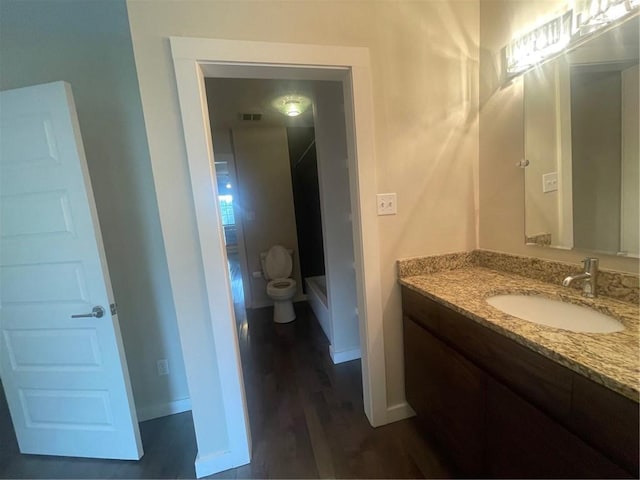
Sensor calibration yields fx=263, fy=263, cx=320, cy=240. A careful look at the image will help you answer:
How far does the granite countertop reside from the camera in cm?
64

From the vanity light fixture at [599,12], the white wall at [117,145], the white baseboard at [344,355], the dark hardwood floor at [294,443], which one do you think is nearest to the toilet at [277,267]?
the white baseboard at [344,355]

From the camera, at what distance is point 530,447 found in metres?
0.84

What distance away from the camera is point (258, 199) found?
3.73 m

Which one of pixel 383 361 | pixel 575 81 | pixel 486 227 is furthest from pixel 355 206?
pixel 575 81

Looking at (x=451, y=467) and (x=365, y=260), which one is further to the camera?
(x=365, y=260)

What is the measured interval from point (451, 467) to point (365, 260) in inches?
44.7

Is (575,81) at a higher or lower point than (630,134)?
higher

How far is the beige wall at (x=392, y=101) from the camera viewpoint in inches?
45.9

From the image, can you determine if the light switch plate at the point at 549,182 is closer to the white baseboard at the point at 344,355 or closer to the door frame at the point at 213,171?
the door frame at the point at 213,171

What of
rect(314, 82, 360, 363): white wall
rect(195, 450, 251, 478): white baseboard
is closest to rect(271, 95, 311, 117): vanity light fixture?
rect(314, 82, 360, 363): white wall

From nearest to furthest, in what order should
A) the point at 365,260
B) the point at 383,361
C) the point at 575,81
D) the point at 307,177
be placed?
the point at 575,81
the point at 365,260
the point at 383,361
the point at 307,177

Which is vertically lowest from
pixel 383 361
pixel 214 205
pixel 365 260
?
pixel 383 361

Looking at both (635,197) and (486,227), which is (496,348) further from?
(486,227)

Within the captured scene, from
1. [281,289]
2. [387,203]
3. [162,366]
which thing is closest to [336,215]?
[387,203]
